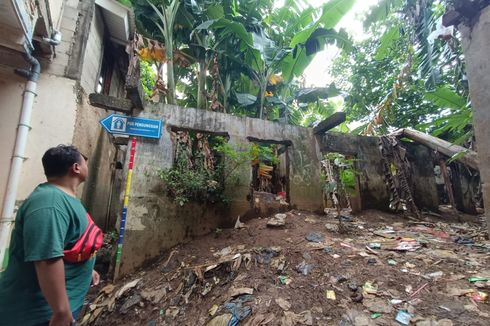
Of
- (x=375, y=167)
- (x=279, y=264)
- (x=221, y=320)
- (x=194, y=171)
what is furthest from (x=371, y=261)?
(x=375, y=167)

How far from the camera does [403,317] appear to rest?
94.5 inches

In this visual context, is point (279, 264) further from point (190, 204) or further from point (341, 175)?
point (341, 175)

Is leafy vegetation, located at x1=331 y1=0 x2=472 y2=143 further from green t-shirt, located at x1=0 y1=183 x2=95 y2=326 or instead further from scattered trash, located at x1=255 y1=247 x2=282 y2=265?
green t-shirt, located at x1=0 y1=183 x2=95 y2=326

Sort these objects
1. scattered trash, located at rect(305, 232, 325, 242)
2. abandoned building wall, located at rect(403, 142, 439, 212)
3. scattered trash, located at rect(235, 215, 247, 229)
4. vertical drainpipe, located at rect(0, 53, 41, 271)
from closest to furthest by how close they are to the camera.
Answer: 1. vertical drainpipe, located at rect(0, 53, 41, 271)
2. scattered trash, located at rect(305, 232, 325, 242)
3. scattered trash, located at rect(235, 215, 247, 229)
4. abandoned building wall, located at rect(403, 142, 439, 212)

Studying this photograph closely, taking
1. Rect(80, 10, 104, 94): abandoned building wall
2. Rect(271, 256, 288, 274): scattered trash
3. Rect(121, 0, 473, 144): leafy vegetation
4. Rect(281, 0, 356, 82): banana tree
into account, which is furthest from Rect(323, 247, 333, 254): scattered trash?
Rect(80, 10, 104, 94): abandoned building wall

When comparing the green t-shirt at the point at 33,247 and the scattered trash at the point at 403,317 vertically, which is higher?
the green t-shirt at the point at 33,247

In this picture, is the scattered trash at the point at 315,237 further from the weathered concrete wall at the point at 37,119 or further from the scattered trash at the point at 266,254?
the weathered concrete wall at the point at 37,119

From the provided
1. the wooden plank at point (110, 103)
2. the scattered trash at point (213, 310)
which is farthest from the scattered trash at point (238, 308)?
the wooden plank at point (110, 103)

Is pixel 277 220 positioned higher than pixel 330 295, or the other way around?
pixel 277 220

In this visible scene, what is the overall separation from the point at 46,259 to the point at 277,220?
3972 mm

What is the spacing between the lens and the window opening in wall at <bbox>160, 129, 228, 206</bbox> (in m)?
4.53

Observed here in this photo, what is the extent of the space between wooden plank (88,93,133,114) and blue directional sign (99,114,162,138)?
327mm

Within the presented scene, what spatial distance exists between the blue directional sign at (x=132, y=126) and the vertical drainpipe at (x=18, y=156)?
1.26 meters

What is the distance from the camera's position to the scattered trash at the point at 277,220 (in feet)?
15.3
